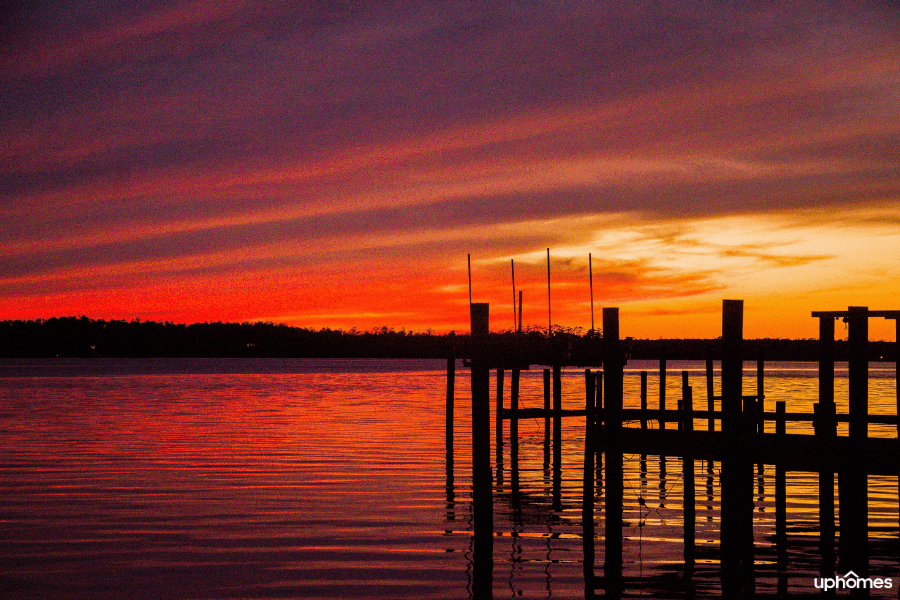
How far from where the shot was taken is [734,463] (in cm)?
1030

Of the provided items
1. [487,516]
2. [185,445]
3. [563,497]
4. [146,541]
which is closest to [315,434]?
[185,445]

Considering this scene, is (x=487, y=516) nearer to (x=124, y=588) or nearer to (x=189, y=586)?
(x=189, y=586)

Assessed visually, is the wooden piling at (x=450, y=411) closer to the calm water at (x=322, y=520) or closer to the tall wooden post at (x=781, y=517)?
the calm water at (x=322, y=520)

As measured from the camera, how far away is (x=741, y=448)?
1023 cm

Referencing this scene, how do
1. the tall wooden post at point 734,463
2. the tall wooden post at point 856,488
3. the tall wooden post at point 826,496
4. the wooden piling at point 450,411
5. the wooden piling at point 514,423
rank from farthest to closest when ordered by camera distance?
the wooden piling at point 450,411 → the wooden piling at point 514,423 → the tall wooden post at point 826,496 → the tall wooden post at point 734,463 → the tall wooden post at point 856,488

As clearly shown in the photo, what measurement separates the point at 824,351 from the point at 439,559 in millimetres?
7495

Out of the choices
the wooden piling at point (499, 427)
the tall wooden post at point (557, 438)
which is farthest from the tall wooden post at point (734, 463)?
the wooden piling at point (499, 427)

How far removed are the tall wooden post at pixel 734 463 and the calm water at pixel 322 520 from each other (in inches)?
44.3

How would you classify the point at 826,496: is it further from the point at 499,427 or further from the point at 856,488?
the point at 499,427

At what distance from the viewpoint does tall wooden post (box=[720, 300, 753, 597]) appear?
1030 centimetres

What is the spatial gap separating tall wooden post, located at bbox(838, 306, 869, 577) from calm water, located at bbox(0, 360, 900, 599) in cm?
128

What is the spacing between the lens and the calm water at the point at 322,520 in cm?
1211

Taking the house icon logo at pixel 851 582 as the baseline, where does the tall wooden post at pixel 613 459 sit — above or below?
above

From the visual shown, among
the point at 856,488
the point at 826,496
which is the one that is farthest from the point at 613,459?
the point at 826,496
